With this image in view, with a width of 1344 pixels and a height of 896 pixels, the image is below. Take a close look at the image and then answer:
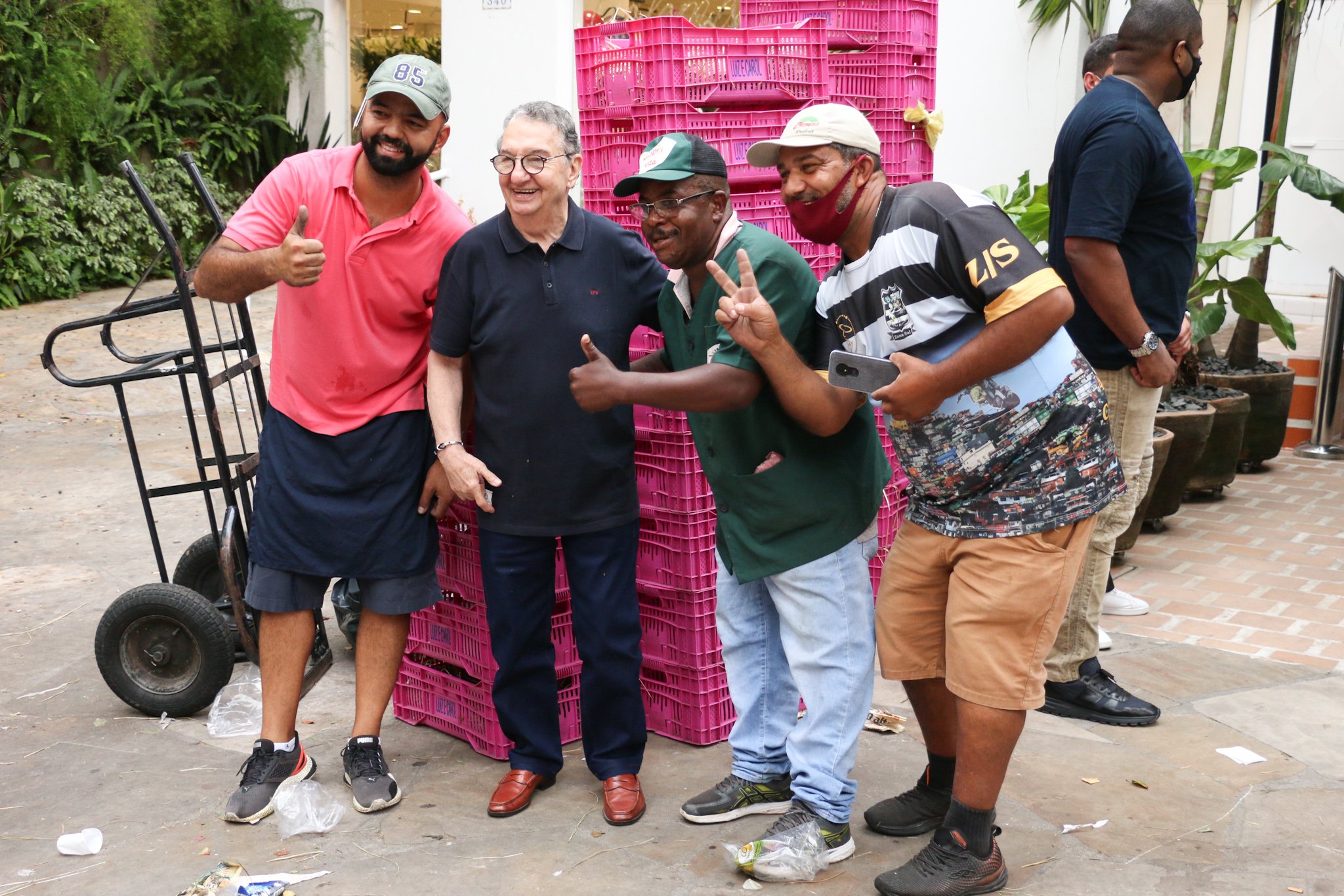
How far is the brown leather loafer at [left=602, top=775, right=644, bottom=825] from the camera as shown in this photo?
337cm

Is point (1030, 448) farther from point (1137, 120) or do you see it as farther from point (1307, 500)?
point (1307, 500)

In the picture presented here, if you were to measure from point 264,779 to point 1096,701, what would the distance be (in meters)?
2.63

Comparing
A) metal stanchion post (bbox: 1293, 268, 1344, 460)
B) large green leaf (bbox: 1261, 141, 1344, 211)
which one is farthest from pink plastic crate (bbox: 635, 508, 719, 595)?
metal stanchion post (bbox: 1293, 268, 1344, 460)

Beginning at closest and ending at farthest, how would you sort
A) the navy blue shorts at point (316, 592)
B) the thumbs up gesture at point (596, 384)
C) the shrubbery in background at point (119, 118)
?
the thumbs up gesture at point (596, 384) < the navy blue shorts at point (316, 592) < the shrubbery in background at point (119, 118)

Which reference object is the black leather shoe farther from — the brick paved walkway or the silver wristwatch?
the silver wristwatch

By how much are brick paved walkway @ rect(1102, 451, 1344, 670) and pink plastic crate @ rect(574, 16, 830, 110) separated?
8.54ft

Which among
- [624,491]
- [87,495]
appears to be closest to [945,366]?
[624,491]

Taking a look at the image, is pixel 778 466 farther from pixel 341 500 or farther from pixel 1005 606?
pixel 341 500

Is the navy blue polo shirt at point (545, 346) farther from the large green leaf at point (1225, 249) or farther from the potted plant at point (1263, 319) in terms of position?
the potted plant at point (1263, 319)

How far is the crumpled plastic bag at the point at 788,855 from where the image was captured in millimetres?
3016

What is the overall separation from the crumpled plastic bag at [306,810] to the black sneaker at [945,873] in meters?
1.50

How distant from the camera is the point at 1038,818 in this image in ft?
11.1

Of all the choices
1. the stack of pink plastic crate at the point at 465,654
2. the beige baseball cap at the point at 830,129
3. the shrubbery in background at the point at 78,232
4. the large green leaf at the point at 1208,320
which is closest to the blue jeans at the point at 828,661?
the stack of pink plastic crate at the point at 465,654

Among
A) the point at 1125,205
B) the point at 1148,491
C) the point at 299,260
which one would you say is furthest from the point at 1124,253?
the point at 299,260
